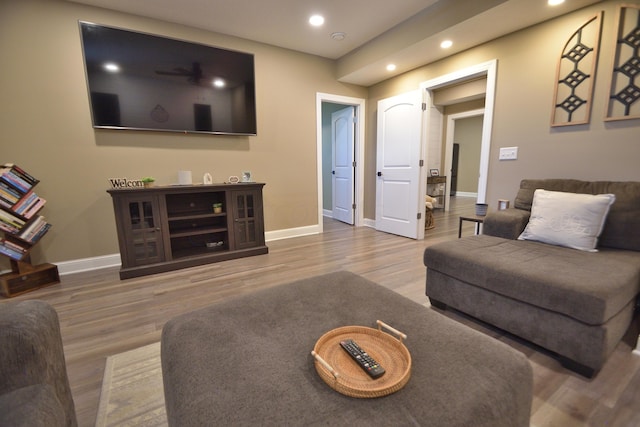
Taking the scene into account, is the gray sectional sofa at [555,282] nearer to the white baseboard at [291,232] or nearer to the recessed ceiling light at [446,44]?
the recessed ceiling light at [446,44]

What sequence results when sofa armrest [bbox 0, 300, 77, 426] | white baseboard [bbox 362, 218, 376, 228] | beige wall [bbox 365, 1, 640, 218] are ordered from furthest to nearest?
white baseboard [bbox 362, 218, 376, 228] → beige wall [bbox 365, 1, 640, 218] → sofa armrest [bbox 0, 300, 77, 426]

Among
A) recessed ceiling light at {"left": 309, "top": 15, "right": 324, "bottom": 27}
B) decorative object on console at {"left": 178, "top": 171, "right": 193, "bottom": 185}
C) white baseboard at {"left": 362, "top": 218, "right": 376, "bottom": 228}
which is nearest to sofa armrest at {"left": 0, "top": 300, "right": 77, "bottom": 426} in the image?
decorative object on console at {"left": 178, "top": 171, "right": 193, "bottom": 185}

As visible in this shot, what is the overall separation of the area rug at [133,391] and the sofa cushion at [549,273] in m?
1.71

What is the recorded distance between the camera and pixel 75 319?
75.1 inches

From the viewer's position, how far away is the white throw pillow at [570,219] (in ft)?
5.85

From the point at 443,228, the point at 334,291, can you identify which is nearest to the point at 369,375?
the point at 334,291

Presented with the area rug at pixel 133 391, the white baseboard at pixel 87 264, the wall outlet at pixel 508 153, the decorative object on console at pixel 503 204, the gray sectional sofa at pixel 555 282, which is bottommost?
the area rug at pixel 133 391

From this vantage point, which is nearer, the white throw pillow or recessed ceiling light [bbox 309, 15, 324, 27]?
the white throw pillow

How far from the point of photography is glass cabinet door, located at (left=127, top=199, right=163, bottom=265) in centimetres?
263

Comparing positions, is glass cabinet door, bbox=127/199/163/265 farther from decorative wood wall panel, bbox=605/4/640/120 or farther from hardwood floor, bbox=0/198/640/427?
decorative wood wall panel, bbox=605/4/640/120

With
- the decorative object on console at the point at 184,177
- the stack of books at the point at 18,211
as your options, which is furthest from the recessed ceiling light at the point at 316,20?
the stack of books at the point at 18,211

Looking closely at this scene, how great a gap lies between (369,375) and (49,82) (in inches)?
143

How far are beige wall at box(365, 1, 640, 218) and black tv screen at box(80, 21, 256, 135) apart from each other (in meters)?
2.61

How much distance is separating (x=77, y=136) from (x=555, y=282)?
3941mm
